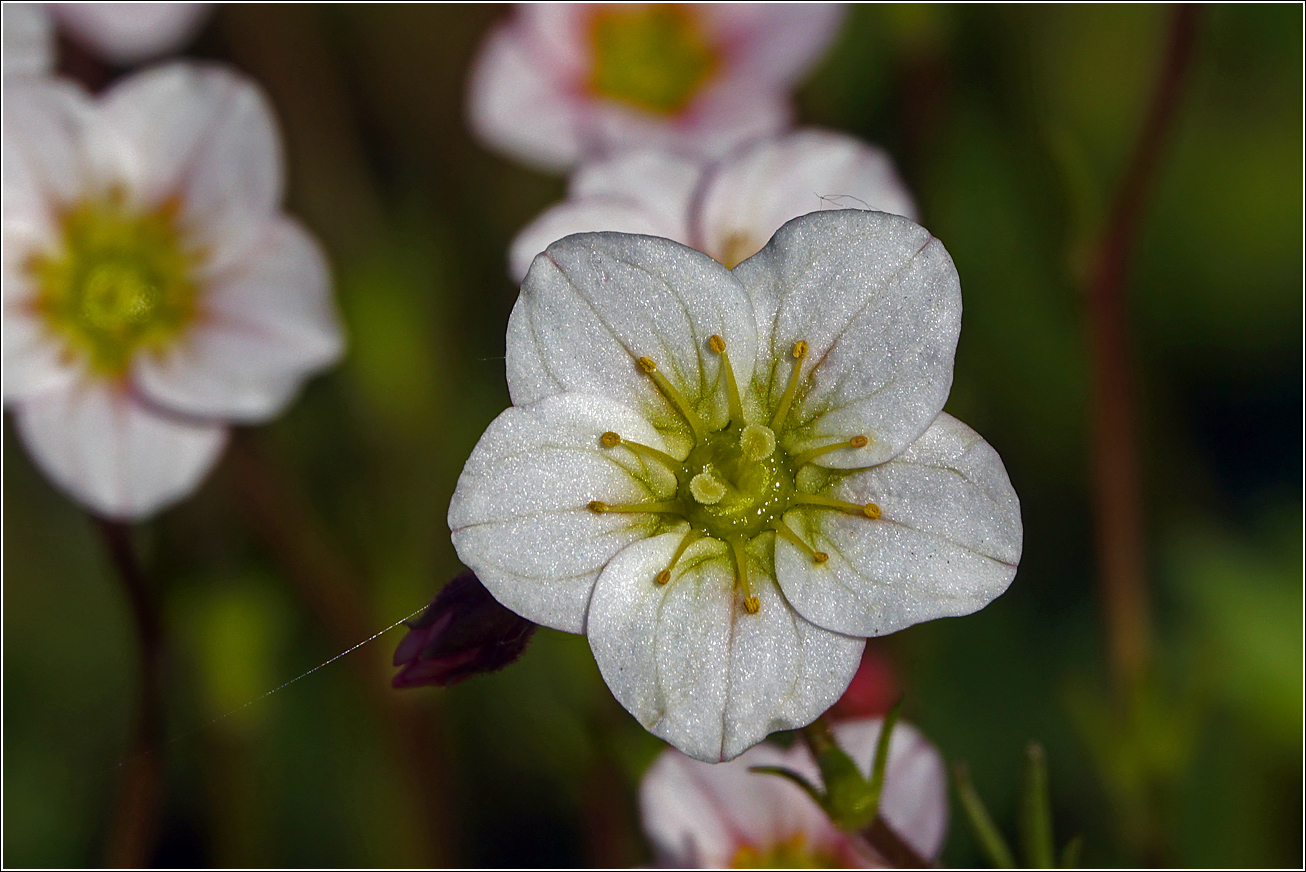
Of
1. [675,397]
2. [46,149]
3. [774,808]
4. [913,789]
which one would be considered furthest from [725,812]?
[46,149]

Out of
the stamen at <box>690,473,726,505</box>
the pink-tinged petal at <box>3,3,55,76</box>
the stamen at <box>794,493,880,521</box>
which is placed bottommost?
the stamen at <box>690,473,726,505</box>

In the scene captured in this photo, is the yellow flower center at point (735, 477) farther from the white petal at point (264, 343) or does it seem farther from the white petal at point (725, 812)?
the white petal at point (264, 343)

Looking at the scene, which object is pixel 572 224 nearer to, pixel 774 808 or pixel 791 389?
pixel 791 389

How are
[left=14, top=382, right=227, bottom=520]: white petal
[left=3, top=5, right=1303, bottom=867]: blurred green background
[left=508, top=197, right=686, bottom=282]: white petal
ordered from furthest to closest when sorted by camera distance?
[left=3, top=5, right=1303, bottom=867]: blurred green background → [left=14, top=382, right=227, bottom=520]: white petal → [left=508, top=197, right=686, bottom=282]: white petal

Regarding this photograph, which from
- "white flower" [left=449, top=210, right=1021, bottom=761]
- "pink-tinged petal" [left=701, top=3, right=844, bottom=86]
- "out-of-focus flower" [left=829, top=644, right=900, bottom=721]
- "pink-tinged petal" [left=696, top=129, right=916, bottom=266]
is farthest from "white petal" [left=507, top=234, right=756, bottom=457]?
"pink-tinged petal" [left=701, top=3, right=844, bottom=86]

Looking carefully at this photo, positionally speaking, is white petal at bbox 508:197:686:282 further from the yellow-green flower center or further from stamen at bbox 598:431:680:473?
the yellow-green flower center

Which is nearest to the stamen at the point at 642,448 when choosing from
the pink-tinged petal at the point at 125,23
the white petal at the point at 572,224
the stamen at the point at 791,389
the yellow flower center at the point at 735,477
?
the yellow flower center at the point at 735,477

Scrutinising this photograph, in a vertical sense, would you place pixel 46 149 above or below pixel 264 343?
above
